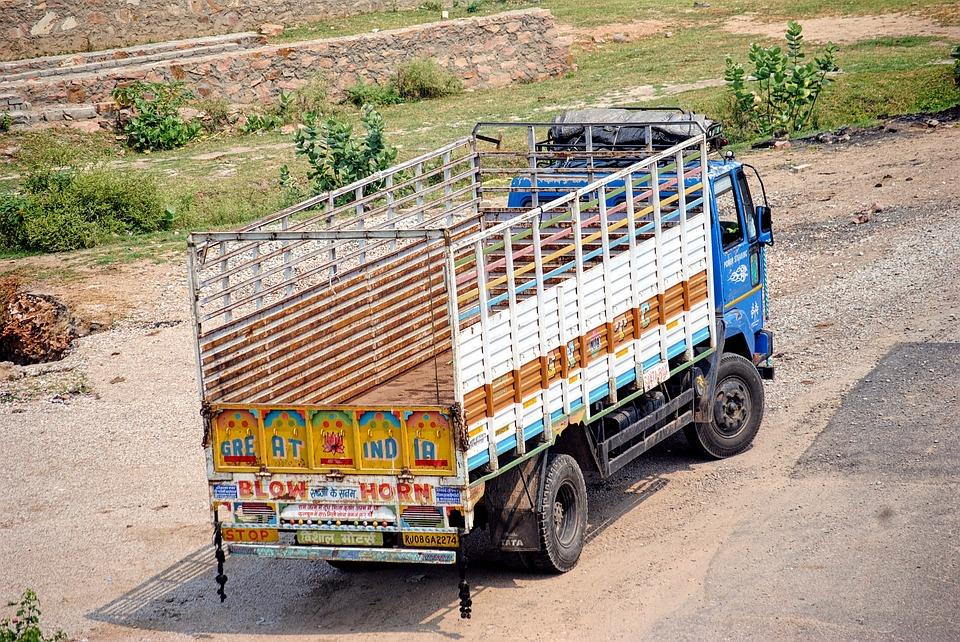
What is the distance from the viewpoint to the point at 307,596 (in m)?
8.89

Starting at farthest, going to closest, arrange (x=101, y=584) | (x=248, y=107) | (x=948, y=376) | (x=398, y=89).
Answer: (x=398, y=89)
(x=248, y=107)
(x=948, y=376)
(x=101, y=584)

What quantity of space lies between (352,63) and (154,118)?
481 cm

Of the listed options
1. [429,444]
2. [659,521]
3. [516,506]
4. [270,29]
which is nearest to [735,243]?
[659,521]

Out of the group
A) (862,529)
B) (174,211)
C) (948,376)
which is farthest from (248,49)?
(862,529)

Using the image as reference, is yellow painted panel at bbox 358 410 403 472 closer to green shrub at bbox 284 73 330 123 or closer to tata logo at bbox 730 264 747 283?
tata logo at bbox 730 264 747 283

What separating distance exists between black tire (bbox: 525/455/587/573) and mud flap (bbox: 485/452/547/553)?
6 cm

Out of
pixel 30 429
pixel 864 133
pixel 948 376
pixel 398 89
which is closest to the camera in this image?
pixel 948 376

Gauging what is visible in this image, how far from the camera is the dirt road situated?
8.15m

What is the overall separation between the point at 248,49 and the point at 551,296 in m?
20.9

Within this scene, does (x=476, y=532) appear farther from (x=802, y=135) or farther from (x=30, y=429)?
(x=802, y=135)

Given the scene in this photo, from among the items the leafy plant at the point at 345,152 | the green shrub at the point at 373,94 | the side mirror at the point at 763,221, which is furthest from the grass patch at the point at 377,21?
the side mirror at the point at 763,221

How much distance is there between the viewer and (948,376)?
38.4 ft

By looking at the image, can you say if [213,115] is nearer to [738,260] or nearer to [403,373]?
[738,260]

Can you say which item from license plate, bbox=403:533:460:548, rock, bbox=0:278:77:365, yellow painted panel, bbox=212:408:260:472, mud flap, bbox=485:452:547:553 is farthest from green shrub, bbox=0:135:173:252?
license plate, bbox=403:533:460:548
